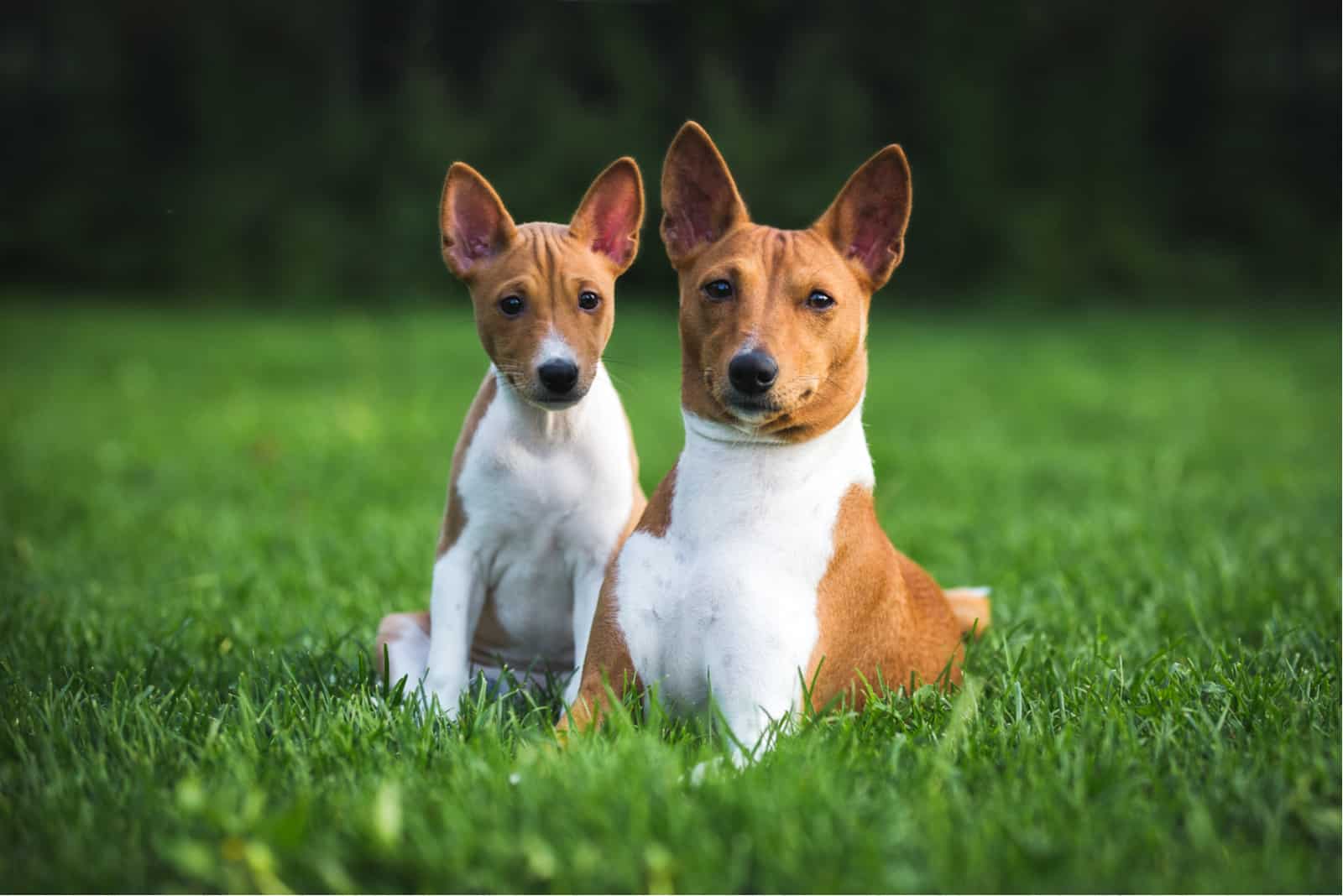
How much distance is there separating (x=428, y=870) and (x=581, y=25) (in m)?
12.4

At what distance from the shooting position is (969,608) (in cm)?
416

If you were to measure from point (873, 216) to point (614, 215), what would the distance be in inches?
30.1

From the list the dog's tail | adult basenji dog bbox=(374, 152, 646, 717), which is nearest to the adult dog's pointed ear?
adult basenji dog bbox=(374, 152, 646, 717)

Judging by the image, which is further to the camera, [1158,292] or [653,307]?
[1158,292]

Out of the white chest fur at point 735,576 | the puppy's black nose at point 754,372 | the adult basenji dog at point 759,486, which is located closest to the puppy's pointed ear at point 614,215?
the adult basenji dog at point 759,486

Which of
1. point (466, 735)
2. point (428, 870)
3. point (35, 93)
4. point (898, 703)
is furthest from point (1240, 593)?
point (35, 93)

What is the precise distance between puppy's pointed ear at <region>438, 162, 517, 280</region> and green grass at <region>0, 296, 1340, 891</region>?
1.71 ft

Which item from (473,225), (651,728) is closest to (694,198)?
(473,225)

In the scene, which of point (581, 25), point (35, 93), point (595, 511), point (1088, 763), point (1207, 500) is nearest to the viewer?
point (1088, 763)

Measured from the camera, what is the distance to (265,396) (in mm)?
11023

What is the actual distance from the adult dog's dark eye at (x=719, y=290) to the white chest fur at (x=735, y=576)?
12.0 inches

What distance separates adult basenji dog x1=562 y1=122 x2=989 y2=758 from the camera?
120 inches

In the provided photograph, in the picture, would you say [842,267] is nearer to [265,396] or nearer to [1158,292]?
[265,396]

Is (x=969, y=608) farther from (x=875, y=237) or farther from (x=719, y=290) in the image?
(x=719, y=290)
